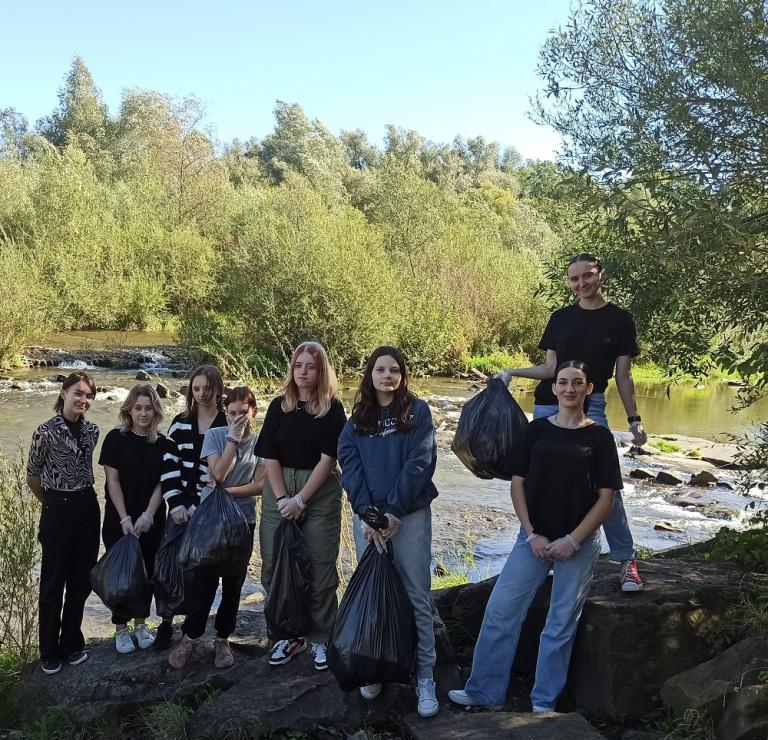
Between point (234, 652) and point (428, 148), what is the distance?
320 ft

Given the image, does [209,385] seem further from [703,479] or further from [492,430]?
[703,479]

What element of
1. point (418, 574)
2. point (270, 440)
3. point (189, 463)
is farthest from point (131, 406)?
point (418, 574)

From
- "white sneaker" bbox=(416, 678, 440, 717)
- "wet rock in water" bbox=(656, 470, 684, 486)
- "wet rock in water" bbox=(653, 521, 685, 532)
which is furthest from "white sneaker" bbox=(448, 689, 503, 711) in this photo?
"wet rock in water" bbox=(656, 470, 684, 486)

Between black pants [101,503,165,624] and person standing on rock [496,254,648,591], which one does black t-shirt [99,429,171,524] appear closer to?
black pants [101,503,165,624]

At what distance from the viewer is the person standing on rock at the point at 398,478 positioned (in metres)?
4.06

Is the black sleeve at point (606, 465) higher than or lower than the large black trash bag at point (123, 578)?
higher

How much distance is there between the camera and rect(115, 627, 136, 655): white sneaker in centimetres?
492

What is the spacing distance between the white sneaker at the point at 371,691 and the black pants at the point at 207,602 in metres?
1.00

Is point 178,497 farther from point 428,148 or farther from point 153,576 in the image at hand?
point 428,148

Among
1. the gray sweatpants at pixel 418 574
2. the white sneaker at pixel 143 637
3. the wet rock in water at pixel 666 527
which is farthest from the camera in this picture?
the wet rock in water at pixel 666 527

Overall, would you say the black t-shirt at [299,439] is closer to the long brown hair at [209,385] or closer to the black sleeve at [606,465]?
the long brown hair at [209,385]

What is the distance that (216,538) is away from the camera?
14.3ft

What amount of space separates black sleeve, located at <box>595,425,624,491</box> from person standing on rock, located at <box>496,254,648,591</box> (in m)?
0.38

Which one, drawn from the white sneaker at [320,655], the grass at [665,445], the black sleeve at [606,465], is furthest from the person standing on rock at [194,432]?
the grass at [665,445]
